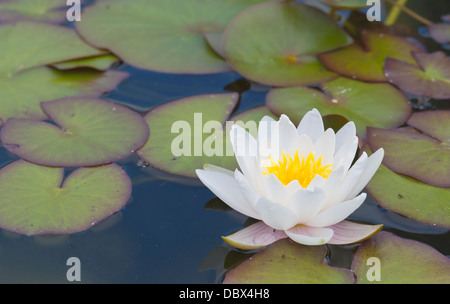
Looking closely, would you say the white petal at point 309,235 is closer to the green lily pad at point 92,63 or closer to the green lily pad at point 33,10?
the green lily pad at point 92,63

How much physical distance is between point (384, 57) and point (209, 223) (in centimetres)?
161

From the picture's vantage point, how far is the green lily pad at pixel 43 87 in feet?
8.43

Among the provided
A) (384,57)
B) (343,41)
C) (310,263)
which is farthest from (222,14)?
(310,263)

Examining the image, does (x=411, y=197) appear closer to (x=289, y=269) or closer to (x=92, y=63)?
(x=289, y=269)

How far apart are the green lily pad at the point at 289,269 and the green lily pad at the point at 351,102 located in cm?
84

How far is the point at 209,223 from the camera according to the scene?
204cm

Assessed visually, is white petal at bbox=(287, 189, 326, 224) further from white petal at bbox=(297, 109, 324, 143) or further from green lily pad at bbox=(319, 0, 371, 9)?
green lily pad at bbox=(319, 0, 371, 9)

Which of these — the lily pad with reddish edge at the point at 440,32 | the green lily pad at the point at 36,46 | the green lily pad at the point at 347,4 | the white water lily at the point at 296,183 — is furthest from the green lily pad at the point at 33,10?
the lily pad with reddish edge at the point at 440,32

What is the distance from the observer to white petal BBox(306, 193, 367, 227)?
1.77 meters

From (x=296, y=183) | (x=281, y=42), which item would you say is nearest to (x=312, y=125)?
(x=296, y=183)

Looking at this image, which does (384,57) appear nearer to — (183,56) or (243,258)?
(183,56)

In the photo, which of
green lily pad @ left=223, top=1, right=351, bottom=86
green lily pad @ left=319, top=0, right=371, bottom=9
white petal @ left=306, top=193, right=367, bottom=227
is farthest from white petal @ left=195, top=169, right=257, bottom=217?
green lily pad @ left=319, top=0, right=371, bottom=9

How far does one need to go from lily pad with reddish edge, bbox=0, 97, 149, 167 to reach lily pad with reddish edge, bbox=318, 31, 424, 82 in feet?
3.93
